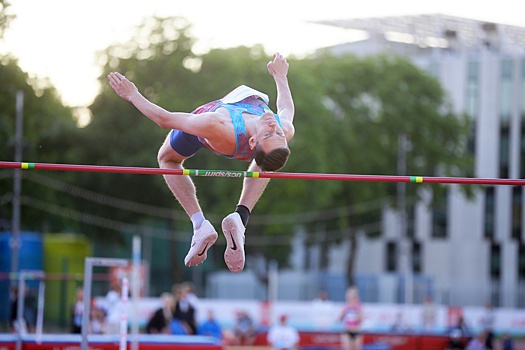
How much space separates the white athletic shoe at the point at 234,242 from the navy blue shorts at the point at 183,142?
0.57 metres

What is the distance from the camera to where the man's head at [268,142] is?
7.02m

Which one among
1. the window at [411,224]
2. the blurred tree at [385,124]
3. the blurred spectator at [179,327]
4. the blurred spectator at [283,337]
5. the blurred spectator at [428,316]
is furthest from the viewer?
the window at [411,224]

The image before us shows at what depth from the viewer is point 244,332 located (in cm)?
2289

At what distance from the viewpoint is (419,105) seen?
117ft

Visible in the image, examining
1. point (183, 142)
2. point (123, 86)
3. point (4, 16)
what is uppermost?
point (4, 16)

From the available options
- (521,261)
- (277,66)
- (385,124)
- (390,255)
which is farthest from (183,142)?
(390,255)

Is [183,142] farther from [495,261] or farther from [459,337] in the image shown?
[495,261]

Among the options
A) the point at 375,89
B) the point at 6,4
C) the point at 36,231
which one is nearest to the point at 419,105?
the point at 375,89

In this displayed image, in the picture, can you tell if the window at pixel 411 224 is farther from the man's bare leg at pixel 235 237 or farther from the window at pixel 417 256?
the man's bare leg at pixel 235 237

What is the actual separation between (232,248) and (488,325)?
61.5 ft

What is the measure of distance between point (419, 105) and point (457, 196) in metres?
5.91

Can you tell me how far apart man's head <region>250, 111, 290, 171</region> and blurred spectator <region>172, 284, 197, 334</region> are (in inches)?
399

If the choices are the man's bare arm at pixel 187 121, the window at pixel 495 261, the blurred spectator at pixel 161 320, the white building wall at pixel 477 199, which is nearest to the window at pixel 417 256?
the white building wall at pixel 477 199

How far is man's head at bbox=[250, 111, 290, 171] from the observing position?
7.02 m
